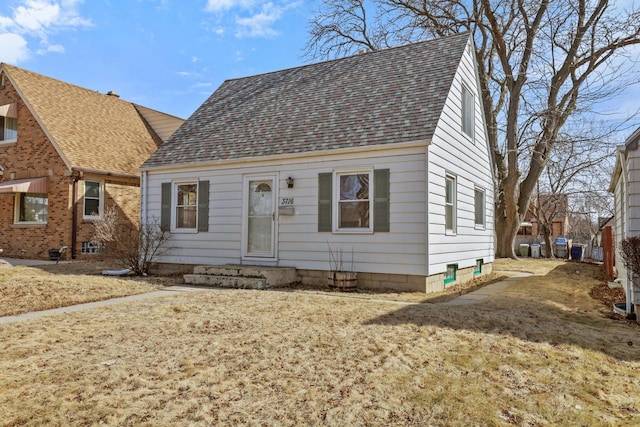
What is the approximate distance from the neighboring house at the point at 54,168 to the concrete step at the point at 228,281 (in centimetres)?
773

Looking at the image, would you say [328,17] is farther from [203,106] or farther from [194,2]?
[194,2]

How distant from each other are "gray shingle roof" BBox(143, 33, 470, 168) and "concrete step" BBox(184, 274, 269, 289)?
3.01 m

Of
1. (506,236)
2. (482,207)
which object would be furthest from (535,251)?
(482,207)

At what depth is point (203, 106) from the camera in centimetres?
1440

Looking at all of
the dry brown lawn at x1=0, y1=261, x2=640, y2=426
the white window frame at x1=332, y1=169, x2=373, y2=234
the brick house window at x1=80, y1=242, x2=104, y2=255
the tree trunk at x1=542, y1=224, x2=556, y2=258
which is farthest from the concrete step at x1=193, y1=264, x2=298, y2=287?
the tree trunk at x1=542, y1=224, x2=556, y2=258

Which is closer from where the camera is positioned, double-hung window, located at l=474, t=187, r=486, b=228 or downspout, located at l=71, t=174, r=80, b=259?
double-hung window, located at l=474, t=187, r=486, b=228

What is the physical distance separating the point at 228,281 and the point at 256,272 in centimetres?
70

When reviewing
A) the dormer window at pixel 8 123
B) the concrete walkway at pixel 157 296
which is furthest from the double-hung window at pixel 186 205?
the dormer window at pixel 8 123

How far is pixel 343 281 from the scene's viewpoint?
906 centimetres

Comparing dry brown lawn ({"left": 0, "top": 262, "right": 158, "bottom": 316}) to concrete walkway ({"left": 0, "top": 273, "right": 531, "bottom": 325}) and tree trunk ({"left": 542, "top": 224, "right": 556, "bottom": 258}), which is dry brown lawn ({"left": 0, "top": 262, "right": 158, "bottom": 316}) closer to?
concrete walkway ({"left": 0, "top": 273, "right": 531, "bottom": 325})

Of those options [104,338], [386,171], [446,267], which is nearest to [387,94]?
[386,171]

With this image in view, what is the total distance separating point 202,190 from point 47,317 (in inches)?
227

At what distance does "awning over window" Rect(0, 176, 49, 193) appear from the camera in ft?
51.3

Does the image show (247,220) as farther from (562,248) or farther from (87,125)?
(562,248)
